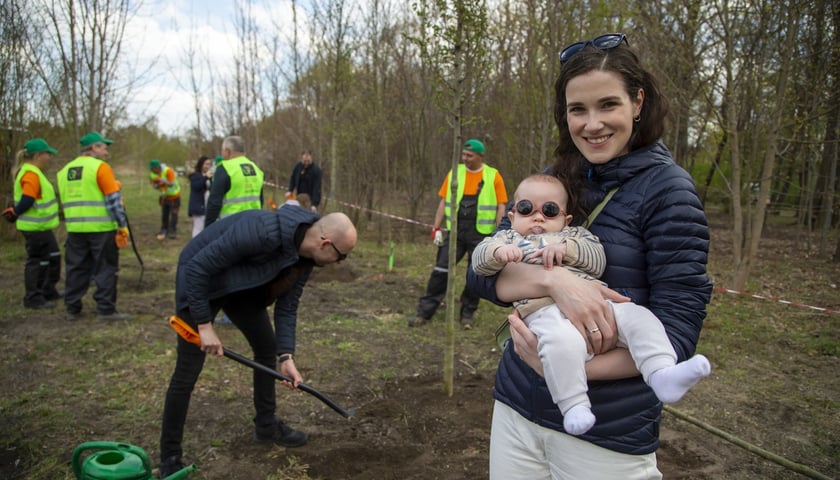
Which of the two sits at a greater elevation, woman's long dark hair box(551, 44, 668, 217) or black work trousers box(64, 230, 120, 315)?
woman's long dark hair box(551, 44, 668, 217)

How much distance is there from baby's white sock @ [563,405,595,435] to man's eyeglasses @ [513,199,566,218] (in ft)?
1.79

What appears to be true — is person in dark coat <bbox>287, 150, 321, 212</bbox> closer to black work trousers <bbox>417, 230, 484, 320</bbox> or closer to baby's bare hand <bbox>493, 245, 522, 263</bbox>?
black work trousers <bbox>417, 230, 484, 320</bbox>

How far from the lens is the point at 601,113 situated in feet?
4.62

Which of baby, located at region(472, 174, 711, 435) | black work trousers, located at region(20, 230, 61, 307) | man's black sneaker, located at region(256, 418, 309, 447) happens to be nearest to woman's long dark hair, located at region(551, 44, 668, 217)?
baby, located at region(472, 174, 711, 435)

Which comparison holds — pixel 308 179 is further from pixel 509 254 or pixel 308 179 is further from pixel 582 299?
pixel 582 299

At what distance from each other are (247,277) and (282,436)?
1.21m

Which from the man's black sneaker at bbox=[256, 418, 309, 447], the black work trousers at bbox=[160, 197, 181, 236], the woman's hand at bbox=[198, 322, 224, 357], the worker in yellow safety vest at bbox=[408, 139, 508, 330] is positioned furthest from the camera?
the black work trousers at bbox=[160, 197, 181, 236]

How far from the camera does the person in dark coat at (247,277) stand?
2699 mm

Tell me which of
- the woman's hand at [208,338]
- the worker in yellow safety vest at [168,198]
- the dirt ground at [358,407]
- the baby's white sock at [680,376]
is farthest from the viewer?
the worker in yellow safety vest at [168,198]

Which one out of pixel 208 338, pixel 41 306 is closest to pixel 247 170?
pixel 41 306

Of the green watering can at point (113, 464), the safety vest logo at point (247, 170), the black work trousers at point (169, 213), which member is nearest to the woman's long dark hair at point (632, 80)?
the green watering can at point (113, 464)

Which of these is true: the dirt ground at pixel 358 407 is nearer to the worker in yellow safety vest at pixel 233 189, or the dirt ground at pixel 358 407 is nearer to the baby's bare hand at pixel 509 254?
the worker in yellow safety vest at pixel 233 189

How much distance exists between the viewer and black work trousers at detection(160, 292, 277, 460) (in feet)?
9.78

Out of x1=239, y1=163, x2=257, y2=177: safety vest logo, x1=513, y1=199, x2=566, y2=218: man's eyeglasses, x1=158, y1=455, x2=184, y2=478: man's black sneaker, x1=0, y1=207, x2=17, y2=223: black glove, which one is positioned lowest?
x1=158, y1=455, x2=184, y2=478: man's black sneaker
